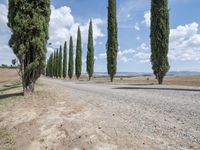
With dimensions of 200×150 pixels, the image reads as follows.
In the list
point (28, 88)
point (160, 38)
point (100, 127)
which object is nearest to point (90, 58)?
point (160, 38)

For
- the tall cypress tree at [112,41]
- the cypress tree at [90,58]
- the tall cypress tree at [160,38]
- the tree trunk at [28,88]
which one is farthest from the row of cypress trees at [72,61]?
the tree trunk at [28,88]

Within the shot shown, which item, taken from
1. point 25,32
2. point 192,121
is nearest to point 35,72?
point 25,32

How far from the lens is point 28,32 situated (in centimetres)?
1307

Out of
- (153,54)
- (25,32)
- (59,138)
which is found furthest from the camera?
(153,54)

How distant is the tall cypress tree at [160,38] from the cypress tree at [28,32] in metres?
14.8

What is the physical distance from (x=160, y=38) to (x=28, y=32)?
639 inches

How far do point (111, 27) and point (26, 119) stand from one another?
29.5 m

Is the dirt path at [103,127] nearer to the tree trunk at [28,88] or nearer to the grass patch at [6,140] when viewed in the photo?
the grass patch at [6,140]

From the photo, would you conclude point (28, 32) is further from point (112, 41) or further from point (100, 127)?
point (112, 41)

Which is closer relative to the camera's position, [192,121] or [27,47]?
[192,121]

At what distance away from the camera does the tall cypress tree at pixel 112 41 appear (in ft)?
120

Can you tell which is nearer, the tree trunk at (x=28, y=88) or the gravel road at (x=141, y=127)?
the gravel road at (x=141, y=127)

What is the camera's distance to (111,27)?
36.8 meters

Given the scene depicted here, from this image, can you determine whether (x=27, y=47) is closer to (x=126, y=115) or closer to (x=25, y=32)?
(x=25, y=32)
